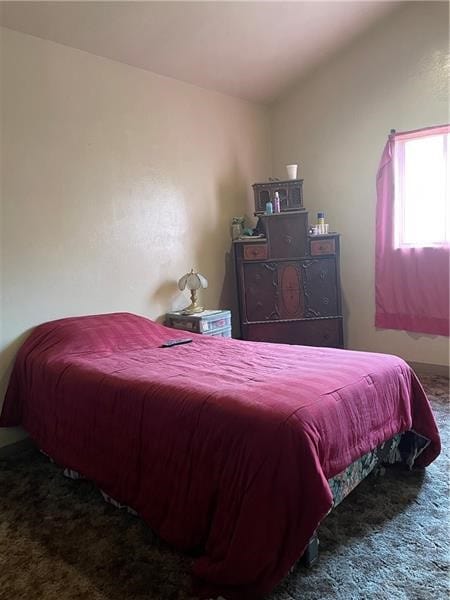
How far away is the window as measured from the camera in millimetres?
3701

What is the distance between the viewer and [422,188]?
12.6ft

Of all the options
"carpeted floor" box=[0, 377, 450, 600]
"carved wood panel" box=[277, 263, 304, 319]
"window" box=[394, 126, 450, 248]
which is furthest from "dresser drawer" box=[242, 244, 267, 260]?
"carpeted floor" box=[0, 377, 450, 600]

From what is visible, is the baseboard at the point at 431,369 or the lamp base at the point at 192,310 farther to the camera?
the baseboard at the point at 431,369

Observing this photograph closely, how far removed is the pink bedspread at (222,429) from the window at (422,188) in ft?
6.43

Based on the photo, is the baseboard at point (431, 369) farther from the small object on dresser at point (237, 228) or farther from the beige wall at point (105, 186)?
the small object on dresser at point (237, 228)

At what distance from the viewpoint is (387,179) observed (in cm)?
396

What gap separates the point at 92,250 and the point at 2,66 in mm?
1168

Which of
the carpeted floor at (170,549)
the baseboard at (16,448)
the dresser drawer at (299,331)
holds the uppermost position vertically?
the dresser drawer at (299,331)

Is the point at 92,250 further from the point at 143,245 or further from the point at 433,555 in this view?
the point at 433,555

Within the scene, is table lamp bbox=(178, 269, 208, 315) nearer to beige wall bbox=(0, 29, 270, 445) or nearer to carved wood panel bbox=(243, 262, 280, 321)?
beige wall bbox=(0, 29, 270, 445)

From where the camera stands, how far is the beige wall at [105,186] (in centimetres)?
278

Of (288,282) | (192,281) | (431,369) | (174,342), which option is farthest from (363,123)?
(174,342)

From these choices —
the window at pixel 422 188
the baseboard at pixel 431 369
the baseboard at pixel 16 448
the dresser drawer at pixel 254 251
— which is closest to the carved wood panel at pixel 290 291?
the dresser drawer at pixel 254 251

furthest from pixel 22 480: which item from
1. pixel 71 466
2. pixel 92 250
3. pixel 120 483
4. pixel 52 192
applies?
pixel 52 192
